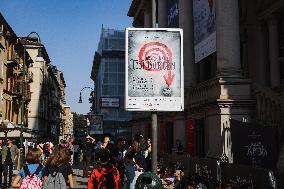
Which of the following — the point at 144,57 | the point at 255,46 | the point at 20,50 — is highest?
the point at 20,50

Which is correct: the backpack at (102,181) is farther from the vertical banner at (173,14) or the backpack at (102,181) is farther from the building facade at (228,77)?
the vertical banner at (173,14)

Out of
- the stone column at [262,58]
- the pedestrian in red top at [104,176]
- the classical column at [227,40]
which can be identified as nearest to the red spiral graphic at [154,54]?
the pedestrian in red top at [104,176]

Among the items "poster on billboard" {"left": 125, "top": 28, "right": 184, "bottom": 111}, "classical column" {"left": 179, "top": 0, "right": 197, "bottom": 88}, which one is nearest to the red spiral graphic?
"poster on billboard" {"left": 125, "top": 28, "right": 184, "bottom": 111}

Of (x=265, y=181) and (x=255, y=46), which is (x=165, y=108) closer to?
(x=265, y=181)

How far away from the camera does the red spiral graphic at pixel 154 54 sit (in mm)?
6957

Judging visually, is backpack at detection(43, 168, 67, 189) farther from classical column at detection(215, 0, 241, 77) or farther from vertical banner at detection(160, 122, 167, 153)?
vertical banner at detection(160, 122, 167, 153)

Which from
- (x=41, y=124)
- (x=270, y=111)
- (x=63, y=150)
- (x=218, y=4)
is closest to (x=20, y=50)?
(x=41, y=124)

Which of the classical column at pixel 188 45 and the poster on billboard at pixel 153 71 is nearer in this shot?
the poster on billboard at pixel 153 71

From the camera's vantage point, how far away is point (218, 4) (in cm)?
1694

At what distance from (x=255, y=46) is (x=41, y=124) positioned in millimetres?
54823

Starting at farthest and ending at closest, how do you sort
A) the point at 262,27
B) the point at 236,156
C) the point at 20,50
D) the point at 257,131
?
1. the point at 20,50
2. the point at 262,27
3. the point at 236,156
4. the point at 257,131

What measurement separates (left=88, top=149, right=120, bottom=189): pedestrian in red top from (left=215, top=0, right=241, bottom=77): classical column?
10.2 meters

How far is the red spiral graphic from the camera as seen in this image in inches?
274

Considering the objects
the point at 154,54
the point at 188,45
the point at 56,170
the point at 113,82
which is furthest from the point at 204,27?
the point at 113,82
